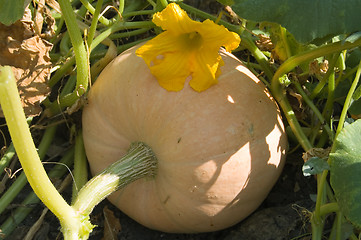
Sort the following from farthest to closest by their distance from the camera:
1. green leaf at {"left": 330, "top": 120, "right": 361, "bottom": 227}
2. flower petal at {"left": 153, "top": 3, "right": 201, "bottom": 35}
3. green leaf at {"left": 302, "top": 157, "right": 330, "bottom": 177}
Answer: flower petal at {"left": 153, "top": 3, "right": 201, "bottom": 35} < green leaf at {"left": 302, "top": 157, "right": 330, "bottom": 177} < green leaf at {"left": 330, "top": 120, "right": 361, "bottom": 227}

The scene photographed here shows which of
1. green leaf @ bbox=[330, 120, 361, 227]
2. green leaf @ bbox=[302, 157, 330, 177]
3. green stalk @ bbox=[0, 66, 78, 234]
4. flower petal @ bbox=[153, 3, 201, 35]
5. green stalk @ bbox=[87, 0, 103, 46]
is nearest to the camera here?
green stalk @ bbox=[0, 66, 78, 234]

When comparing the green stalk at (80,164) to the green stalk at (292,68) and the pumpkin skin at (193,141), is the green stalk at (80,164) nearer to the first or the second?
the pumpkin skin at (193,141)

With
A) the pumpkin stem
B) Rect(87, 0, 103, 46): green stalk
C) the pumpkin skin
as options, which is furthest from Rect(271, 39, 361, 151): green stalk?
Rect(87, 0, 103, 46): green stalk

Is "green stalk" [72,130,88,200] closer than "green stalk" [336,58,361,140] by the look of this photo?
No

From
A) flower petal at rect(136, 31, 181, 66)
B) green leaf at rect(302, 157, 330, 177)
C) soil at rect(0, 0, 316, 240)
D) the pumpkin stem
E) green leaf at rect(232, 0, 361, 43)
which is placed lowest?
soil at rect(0, 0, 316, 240)

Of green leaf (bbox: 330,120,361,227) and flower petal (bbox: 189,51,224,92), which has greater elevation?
flower petal (bbox: 189,51,224,92)

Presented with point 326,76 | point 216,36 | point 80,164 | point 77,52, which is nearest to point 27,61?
point 77,52

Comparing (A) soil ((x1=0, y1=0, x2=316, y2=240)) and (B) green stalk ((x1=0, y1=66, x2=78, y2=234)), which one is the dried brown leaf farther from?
(B) green stalk ((x1=0, y1=66, x2=78, y2=234))

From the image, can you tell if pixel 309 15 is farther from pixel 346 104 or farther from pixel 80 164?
pixel 80 164
